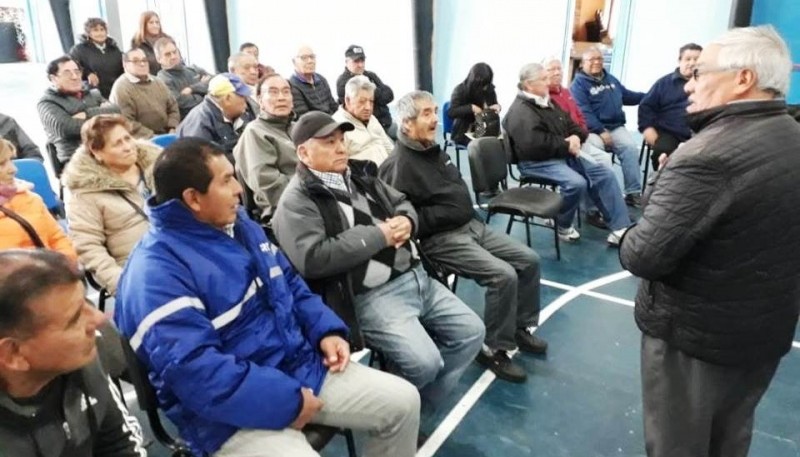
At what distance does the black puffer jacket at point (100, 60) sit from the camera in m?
5.55

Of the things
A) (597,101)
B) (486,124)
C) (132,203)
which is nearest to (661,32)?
(597,101)

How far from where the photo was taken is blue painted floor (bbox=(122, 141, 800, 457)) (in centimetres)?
Answer: 231

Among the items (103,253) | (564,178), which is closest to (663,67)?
(564,178)

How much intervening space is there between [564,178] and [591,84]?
142 cm

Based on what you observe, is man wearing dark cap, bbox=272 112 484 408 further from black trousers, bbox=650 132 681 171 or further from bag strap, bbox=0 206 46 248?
black trousers, bbox=650 132 681 171

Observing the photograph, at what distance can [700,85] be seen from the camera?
1604mm

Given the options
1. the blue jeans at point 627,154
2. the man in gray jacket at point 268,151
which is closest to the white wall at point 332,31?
the blue jeans at point 627,154

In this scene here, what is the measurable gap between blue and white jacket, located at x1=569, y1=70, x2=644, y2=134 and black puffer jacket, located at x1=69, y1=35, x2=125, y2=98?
14.3 feet

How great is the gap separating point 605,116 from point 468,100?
4.21ft

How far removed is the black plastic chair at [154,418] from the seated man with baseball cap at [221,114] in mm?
2371

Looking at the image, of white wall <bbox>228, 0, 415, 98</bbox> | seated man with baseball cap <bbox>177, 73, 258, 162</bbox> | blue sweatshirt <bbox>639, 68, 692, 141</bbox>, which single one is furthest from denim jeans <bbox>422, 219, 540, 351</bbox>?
white wall <bbox>228, 0, 415, 98</bbox>

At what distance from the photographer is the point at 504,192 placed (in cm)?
398

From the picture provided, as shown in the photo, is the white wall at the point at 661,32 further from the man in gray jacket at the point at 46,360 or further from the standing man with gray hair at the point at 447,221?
the man in gray jacket at the point at 46,360

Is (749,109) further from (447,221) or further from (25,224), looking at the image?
(25,224)
